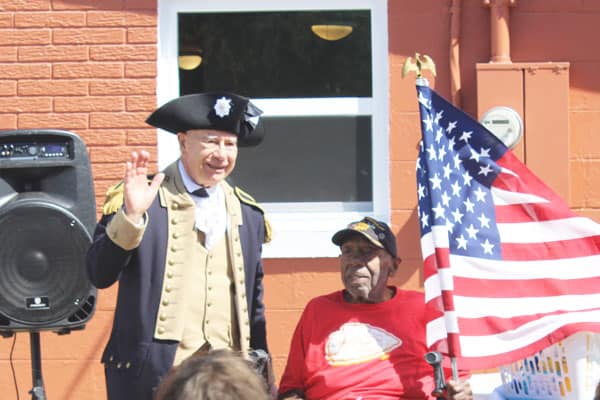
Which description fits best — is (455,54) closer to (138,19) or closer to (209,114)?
(138,19)

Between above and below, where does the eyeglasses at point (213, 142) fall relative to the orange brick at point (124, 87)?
below

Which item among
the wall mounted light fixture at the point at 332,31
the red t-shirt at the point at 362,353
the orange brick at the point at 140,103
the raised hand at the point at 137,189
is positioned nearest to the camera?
the raised hand at the point at 137,189

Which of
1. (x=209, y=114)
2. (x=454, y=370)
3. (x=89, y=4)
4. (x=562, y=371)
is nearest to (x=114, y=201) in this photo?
(x=209, y=114)

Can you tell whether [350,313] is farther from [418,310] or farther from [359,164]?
[359,164]

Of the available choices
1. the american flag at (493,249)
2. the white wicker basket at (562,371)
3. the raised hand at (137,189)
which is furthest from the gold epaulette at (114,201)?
the white wicker basket at (562,371)

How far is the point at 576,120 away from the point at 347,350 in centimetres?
206

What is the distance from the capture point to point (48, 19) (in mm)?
6227

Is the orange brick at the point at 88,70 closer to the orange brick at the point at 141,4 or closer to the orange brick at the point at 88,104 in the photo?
the orange brick at the point at 88,104

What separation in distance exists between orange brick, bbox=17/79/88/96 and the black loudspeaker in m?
1.28

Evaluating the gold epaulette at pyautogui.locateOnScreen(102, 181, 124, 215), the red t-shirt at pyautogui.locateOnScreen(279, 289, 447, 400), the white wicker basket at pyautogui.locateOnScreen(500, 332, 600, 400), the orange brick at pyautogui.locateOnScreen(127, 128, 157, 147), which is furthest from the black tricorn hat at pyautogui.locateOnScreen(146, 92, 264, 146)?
the orange brick at pyautogui.locateOnScreen(127, 128, 157, 147)

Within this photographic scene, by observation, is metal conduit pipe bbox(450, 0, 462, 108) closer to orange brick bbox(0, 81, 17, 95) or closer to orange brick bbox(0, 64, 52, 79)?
orange brick bbox(0, 64, 52, 79)

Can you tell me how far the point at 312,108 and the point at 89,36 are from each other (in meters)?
1.16

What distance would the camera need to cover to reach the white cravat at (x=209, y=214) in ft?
14.8

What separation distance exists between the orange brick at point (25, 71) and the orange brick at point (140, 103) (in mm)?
429
